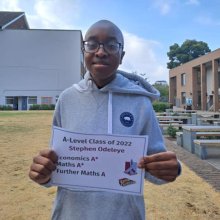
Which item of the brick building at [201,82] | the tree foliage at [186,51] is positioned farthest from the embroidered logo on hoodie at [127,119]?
the tree foliage at [186,51]

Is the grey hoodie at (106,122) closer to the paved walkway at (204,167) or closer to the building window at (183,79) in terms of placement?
the paved walkway at (204,167)

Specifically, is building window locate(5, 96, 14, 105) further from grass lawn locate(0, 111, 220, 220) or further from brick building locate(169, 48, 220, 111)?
grass lawn locate(0, 111, 220, 220)

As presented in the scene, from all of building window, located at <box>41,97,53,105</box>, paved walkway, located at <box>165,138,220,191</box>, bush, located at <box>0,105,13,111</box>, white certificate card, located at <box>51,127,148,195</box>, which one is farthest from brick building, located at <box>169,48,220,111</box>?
white certificate card, located at <box>51,127,148,195</box>

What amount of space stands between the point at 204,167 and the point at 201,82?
4178 cm

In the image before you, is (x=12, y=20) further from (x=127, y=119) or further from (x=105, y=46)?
(x=127, y=119)

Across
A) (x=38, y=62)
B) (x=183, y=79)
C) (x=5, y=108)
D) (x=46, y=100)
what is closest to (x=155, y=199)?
(x=5, y=108)

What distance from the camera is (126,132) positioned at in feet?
5.19

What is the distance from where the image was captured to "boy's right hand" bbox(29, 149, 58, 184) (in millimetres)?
1478

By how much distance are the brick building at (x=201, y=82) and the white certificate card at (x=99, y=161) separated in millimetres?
40641

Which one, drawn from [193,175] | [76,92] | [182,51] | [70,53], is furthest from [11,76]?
[76,92]

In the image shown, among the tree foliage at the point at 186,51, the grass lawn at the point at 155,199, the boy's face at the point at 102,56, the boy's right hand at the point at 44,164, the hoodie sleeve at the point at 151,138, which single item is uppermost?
the tree foliage at the point at 186,51

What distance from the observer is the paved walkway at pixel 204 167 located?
20.3ft

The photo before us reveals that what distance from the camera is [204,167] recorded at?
7449 mm

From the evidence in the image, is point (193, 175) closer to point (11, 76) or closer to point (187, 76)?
point (187, 76)
